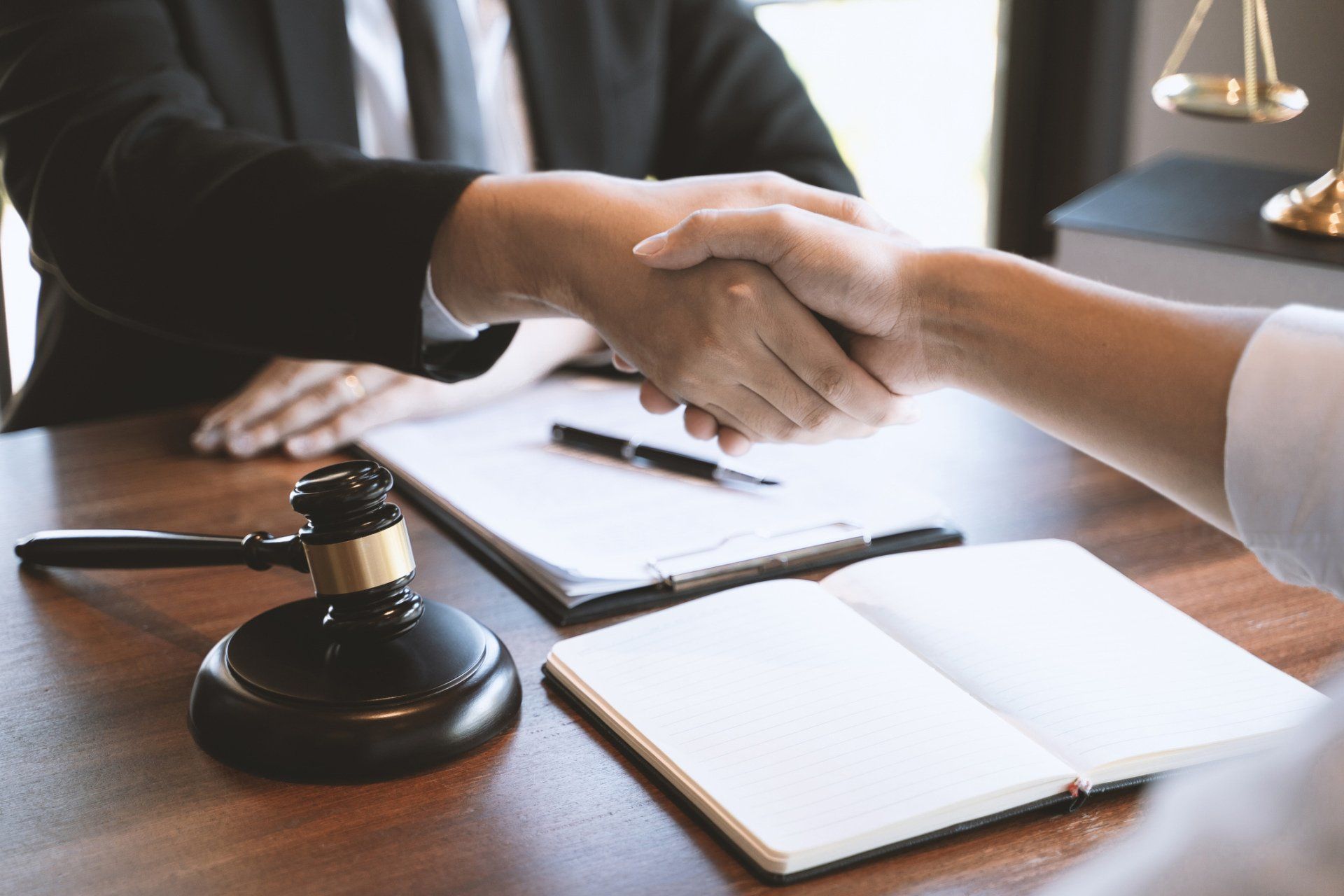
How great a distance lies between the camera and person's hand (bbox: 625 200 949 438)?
91 cm

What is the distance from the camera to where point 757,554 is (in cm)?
91

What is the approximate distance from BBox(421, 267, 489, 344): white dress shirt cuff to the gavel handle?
0.30m

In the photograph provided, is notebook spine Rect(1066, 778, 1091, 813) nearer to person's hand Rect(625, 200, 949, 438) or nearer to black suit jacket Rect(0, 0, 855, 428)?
person's hand Rect(625, 200, 949, 438)

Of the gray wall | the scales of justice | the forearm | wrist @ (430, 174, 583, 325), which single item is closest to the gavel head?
wrist @ (430, 174, 583, 325)

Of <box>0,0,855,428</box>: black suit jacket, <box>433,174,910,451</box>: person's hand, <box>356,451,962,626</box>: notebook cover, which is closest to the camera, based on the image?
<box>356,451,962,626</box>: notebook cover

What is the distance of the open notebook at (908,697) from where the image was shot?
61 centimetres

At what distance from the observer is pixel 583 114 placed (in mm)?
1626

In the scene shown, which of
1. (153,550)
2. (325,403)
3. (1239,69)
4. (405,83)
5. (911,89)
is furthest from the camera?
(911,89)

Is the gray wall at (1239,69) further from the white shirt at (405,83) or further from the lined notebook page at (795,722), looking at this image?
the lined notebook page at (795,722)

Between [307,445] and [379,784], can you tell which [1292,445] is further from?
[307,445]

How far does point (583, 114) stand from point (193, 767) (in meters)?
1.16

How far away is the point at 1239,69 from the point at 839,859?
7.14ft

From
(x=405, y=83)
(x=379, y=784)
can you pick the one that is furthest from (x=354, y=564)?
(x=405, y=83)

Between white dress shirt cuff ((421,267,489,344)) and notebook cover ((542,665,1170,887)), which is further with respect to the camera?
white dress shirt cuff ((421,267,489,344))
